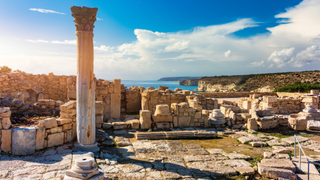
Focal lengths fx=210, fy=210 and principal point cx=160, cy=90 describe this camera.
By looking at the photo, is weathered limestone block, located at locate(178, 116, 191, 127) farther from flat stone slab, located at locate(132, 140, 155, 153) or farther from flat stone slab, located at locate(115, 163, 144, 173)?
flat stone slab, located at locate(115, 163, 144, 173)

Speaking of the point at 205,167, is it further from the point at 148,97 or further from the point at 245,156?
the point at 148,97

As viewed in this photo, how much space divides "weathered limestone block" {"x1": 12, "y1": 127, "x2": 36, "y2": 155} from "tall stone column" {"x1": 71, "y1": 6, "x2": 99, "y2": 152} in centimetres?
122

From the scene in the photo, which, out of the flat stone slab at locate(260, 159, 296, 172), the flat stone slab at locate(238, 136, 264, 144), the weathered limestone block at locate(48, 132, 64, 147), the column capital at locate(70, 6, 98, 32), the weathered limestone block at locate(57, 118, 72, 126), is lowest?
the flat stone slab at locate(238, 136, 264, 144)

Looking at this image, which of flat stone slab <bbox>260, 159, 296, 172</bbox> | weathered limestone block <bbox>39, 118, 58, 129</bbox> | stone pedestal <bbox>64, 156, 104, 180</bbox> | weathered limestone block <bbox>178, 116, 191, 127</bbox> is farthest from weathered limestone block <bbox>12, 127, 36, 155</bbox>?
flat stone slab <bbox>260, 159, 296, 172</bbox>

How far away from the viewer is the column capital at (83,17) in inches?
229

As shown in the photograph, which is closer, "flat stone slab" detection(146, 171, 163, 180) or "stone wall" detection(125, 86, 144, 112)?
"flat stone slab" detection(146, 171, 163, 180)

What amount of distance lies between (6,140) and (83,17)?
3945 millimetres

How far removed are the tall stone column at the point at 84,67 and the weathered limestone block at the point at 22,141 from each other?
122 cm

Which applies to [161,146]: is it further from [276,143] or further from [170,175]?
[276,143]

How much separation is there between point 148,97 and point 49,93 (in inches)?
264

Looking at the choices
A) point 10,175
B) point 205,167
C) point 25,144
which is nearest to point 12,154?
point 25,144

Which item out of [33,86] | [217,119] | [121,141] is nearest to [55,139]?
[121,141]

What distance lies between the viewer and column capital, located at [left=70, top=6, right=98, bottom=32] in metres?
5.81

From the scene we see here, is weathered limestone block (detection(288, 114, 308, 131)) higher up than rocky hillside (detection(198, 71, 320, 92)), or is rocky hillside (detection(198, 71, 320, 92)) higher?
rocky hillside (detection(198, 71, 320, 92))
